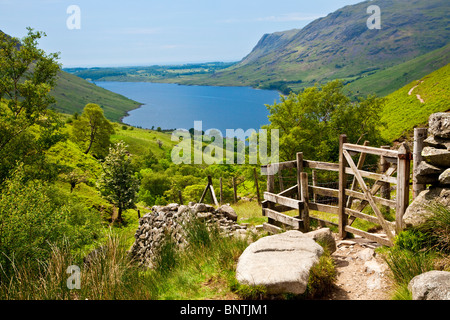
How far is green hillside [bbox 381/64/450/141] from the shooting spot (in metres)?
51.3

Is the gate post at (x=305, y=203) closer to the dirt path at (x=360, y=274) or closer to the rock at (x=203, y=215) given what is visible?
the dirt path at (x=360, y=274)

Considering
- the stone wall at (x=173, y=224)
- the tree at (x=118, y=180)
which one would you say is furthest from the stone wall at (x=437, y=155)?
the tree at (x=118, y=180)

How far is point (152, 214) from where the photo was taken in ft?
50.6

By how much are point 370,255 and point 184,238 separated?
18.7 ft

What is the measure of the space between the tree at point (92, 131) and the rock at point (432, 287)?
70.9 meters

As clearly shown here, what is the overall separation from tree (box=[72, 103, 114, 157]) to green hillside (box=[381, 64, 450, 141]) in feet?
186

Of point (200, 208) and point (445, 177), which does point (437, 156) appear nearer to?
point (445, 177)

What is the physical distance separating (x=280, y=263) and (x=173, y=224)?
685 cm

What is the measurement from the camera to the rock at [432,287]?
5312mm

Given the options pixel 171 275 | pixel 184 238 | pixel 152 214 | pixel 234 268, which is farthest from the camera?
pixel 152 214

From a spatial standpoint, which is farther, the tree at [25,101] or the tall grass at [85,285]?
the tree at [25,101]
